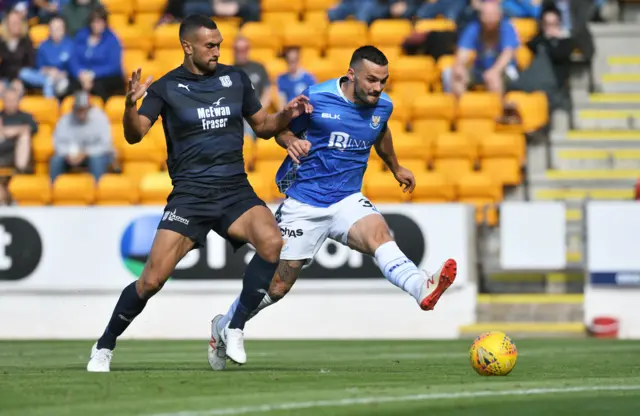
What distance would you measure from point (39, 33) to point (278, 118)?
12159 mm

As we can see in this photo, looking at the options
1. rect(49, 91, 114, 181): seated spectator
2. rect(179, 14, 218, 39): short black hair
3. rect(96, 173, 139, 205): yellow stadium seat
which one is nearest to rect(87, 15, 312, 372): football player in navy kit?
rect(179, 14, 218, 39): short black hair

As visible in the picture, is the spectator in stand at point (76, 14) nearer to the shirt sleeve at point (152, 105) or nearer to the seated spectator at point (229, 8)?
the seated spectator at point (229, 8)

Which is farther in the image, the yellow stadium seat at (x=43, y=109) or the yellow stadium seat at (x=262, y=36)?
the yellow stadium seat at (x=262, y=36)

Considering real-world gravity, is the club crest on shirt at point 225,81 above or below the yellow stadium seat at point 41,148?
above

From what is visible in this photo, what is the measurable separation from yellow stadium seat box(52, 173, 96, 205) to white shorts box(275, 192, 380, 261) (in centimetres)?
776

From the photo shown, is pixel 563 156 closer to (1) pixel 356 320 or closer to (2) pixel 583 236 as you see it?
(2) pixel 583 236

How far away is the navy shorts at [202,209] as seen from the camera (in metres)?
9.21

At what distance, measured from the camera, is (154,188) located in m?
17.3

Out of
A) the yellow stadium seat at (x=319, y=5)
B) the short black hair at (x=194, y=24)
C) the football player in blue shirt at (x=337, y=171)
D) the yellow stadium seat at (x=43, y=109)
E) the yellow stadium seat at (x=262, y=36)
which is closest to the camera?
the short black hair at (x=194, y=24)

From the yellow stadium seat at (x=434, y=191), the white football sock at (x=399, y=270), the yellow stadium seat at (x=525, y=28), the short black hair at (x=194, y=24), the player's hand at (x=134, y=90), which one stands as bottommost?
the yellow stadium seat at (x=434, y=191)

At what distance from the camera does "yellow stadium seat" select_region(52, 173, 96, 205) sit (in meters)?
17.6

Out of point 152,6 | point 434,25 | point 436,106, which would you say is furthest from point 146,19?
point 436,106

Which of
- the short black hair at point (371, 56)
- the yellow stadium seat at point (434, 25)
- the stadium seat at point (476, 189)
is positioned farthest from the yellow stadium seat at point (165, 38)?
the short black hair at point (371, 56)

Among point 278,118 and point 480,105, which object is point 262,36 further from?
point 278,118
